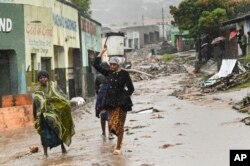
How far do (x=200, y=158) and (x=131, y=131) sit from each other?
4410 millimetres

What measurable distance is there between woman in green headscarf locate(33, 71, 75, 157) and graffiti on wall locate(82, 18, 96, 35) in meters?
22.5

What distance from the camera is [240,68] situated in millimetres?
23922

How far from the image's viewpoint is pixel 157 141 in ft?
34.9

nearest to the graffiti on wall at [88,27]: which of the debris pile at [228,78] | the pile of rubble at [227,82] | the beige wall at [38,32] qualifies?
the beige wall at [38,32]

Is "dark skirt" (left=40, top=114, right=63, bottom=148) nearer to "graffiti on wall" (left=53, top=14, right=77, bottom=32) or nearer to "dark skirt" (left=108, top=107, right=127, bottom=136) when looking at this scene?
"dark skirt" (left=108, top=107, right=127, bottom=136)

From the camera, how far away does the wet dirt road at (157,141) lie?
28.8ft

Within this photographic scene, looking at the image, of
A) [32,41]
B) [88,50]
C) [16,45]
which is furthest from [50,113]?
[88,50]

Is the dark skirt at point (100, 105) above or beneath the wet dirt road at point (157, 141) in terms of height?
above

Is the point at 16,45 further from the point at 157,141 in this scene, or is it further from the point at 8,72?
the point at 157,141

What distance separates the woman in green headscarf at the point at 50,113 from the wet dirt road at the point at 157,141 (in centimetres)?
37

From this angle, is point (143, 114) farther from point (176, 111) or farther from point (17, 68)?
point (17, 68)

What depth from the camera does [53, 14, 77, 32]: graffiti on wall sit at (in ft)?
83.8

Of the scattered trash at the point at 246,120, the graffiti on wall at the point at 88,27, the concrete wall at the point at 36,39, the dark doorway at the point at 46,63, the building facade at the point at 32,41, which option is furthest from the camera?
the graffiti on wall at the point at 88,27

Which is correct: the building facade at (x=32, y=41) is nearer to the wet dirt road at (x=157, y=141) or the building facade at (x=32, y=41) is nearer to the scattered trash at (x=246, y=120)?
the wet dirt road at (x=157, y=141)
